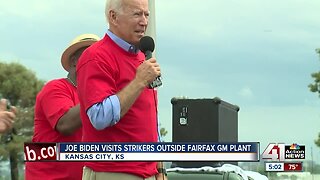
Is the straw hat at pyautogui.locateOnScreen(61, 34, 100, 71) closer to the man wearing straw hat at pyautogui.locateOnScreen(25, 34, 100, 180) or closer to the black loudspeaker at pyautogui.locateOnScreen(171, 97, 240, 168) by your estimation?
the man wearing straw hat at pyautogui.locateOnScreen(25, 34, 100, 180)

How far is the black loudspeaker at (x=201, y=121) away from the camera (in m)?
7.96

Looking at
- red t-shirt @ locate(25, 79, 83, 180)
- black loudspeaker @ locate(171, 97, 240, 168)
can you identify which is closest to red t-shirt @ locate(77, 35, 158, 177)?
red t-shirt @ locate(25, 79, 83, 180)

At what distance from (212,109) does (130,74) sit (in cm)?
527

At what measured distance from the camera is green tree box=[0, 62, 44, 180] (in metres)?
22.0

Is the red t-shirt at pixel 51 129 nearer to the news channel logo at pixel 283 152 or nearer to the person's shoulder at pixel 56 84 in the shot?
the person's shoulder at pixel 56 84

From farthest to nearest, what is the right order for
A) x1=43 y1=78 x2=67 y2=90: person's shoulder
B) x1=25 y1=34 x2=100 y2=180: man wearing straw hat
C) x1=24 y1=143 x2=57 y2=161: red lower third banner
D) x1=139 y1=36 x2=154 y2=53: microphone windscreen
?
x1=43 y1=78 x2=67 y2=90: person's shoulder < x1=25 y1=34 x2=100 y2=180: man wearing straw hat < x1=24 y1=143 x2=57 y2=161: red lower third banner < x1=139 y1=36 x2=154 y2=53: microphone windscreen

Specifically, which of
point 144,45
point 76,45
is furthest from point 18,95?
point 144,45

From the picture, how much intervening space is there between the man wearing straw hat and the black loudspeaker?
382 cm

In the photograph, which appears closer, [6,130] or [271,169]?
[6,130]

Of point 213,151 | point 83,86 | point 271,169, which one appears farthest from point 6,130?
point 271,169

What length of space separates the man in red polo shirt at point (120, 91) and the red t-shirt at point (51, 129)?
1.02 metres

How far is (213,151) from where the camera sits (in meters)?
2.94

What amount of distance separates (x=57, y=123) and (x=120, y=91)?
1164mm

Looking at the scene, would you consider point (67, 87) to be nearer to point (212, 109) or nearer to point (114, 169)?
point (114, 169)
